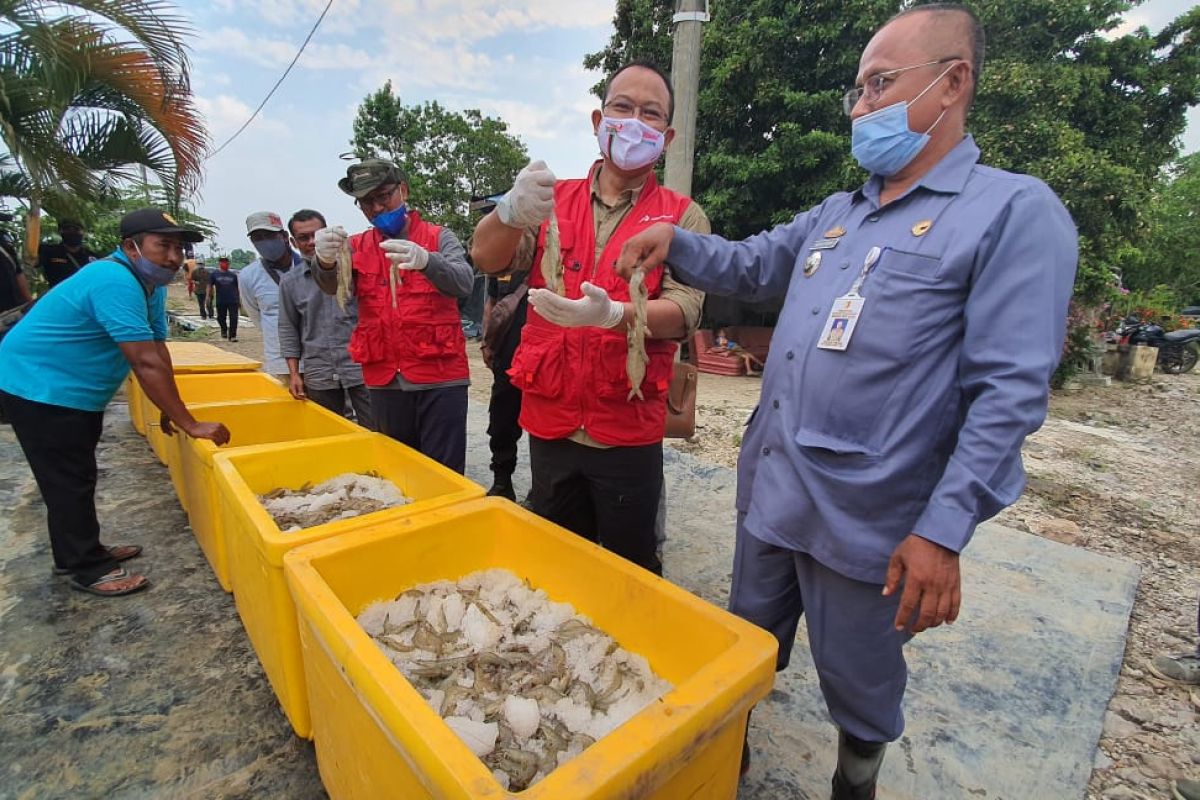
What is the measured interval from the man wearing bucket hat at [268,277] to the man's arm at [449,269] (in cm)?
171

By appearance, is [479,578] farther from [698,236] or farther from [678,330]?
[698,236]

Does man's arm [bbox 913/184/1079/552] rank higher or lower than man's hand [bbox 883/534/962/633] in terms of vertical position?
higher

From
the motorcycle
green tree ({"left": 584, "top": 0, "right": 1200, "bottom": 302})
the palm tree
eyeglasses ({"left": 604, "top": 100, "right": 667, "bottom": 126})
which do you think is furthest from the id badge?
the motorcycle

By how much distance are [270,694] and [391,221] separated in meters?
2.06

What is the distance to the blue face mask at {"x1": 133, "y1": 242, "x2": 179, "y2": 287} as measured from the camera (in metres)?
2.55

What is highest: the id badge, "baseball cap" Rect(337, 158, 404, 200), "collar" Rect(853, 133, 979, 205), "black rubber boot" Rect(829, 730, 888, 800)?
"baseball cap" Rect(337, 158, 404, 200)

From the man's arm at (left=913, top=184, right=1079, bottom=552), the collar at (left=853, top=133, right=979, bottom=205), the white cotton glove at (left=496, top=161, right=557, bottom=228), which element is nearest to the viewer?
the man's arm at (left=913, top=184, right=1079, bottom=552)

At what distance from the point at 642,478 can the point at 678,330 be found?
1.67 feet

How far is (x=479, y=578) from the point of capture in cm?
184

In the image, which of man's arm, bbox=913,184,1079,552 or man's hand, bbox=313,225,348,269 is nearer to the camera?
man's arm, bbox=913,184,1079,552

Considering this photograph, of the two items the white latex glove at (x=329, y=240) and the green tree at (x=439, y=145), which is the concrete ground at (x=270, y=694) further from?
the green tree at (x=439, y=145)

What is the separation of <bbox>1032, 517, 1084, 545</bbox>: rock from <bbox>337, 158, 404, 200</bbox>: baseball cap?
4.39m

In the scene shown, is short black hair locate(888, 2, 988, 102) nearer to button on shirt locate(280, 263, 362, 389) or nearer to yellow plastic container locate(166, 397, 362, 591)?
yellow plastic container locate(166, 397, 362, 591)

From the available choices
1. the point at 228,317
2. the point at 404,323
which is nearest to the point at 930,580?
the point at 404,323
